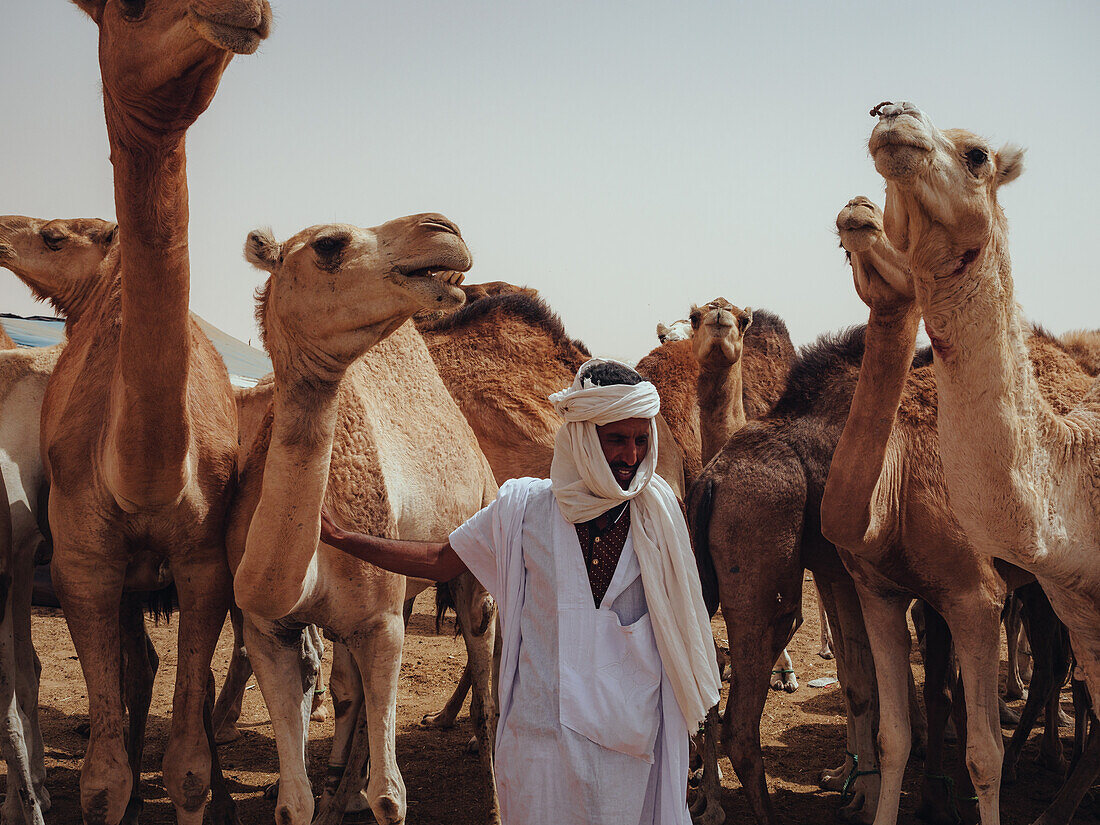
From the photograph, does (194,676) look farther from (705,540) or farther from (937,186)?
(937,186)

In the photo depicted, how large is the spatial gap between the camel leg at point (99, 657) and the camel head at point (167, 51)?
5.61 ft

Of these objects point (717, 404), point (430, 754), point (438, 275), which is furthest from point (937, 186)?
point (430, 754)

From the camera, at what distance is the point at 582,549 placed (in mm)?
2746

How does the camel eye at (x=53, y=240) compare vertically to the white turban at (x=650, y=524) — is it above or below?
above

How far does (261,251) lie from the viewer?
336cm

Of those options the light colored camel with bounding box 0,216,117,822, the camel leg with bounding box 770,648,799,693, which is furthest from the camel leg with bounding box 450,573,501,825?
the camel leg with bounding box 770,648,799,693

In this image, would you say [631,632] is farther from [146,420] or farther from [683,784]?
[146,420]

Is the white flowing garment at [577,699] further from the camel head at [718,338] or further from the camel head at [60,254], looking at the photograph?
the camel head at [718,338]

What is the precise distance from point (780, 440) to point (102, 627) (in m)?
3.41

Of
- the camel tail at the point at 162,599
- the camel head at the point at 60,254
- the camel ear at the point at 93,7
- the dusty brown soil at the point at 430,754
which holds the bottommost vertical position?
the dusty brown soil at the point at 430,754

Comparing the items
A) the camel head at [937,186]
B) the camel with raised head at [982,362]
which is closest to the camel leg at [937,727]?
the camel with raised head at [982,362]

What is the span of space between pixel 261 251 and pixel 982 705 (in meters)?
3.54

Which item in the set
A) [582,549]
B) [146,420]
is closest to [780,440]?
[582,549]

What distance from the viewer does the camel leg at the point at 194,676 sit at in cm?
368
